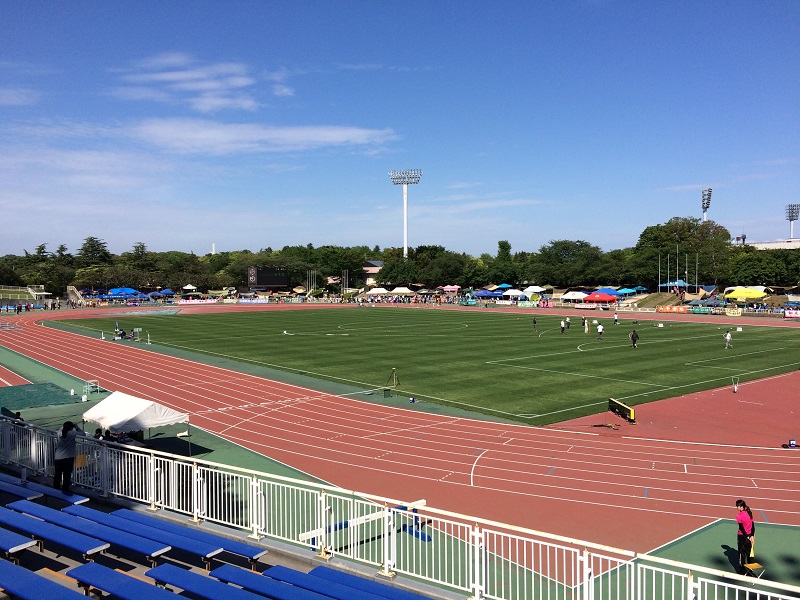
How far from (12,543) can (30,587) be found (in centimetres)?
149

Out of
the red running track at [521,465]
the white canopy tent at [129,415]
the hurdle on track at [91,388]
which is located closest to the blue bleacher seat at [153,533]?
the white canopy tent at [129,415]

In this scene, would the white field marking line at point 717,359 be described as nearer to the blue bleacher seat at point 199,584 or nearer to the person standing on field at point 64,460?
the person standing on field at point 64,460

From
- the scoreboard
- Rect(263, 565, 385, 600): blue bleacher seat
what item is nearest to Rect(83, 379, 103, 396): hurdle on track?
Rect(263, 565, 385, 600): blue bleacher seat

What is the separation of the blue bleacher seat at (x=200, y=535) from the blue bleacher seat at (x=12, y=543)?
1.40 metres

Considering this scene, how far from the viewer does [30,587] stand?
6.37 meters

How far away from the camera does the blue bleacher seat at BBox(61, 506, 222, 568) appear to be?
293 inches

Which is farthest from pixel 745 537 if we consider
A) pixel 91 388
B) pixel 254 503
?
pixel 91 388

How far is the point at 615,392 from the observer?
25.4m

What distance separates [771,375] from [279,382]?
23.9 metres

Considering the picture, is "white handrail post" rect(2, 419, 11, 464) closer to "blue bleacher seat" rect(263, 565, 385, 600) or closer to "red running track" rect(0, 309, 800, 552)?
"red running track" rect(0, 309, 800, 552)

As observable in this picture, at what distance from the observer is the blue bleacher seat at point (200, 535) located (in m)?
7.61

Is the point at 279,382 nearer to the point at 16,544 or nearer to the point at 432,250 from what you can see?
the point at 16,544

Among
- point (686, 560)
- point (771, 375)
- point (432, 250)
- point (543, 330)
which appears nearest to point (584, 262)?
point (432, 250)

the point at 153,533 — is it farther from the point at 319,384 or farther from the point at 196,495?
the point at 319,384
